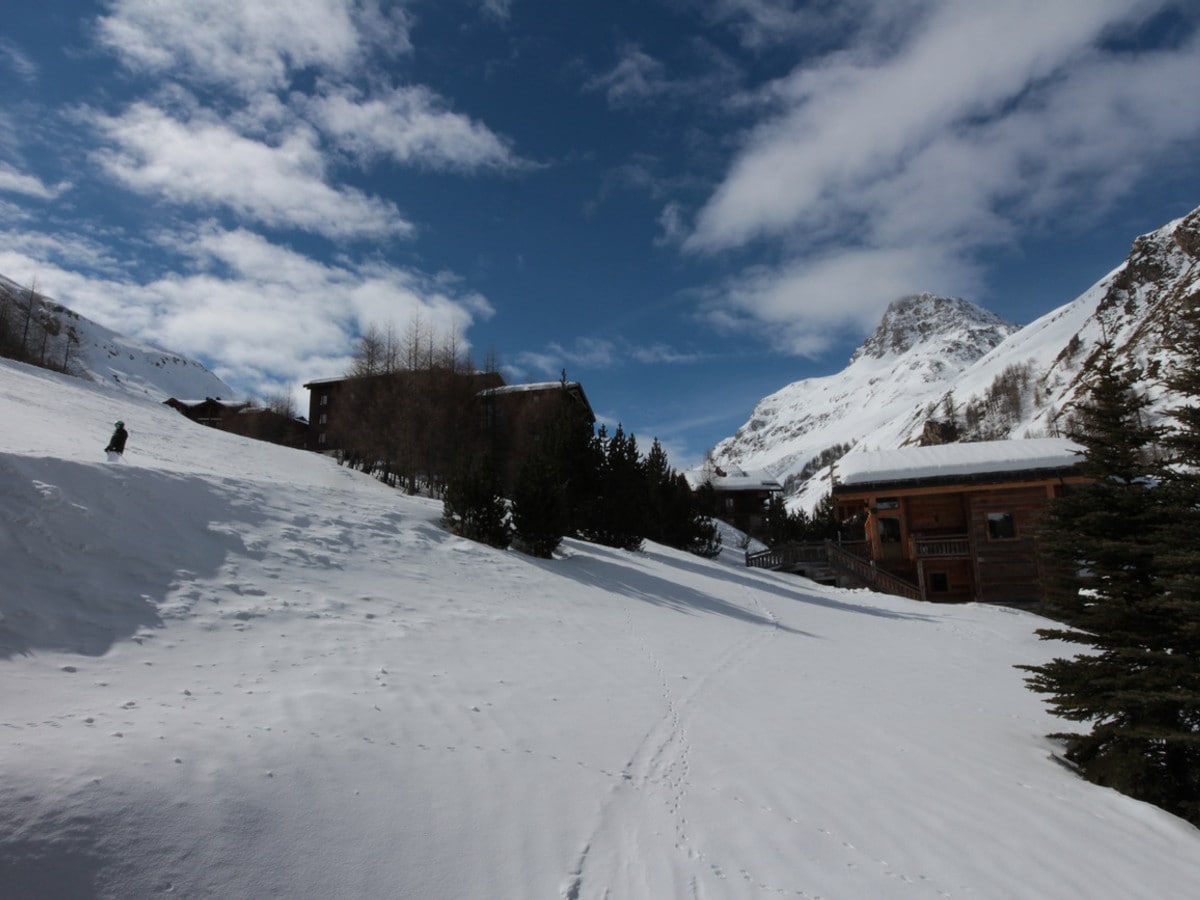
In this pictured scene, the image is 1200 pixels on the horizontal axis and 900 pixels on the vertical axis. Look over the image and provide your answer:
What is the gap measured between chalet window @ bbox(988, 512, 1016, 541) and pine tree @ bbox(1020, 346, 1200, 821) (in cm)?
2049

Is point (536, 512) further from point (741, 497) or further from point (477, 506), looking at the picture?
point (741, 497)

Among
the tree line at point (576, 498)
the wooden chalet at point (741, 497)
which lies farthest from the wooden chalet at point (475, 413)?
the wooden chalet at point (741, 497)

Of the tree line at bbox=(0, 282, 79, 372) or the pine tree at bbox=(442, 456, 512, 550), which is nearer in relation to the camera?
the pine tree at bbox=(442, 456, 512, 550)

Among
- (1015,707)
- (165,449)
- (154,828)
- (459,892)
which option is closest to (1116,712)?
(1015,707)

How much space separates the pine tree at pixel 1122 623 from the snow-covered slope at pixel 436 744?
2.30ft

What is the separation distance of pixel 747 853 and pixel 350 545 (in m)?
9.83

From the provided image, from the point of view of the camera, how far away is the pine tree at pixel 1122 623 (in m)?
6.79

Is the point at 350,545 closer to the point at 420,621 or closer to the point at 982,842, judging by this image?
the point at 420,621

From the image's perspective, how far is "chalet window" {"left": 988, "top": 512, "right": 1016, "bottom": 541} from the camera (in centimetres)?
2655

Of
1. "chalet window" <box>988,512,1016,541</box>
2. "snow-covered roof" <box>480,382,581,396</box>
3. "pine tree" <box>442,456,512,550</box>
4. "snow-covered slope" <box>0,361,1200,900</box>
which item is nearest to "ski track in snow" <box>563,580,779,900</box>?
"snow-covered slope" <box>0,361,1200,900</box>

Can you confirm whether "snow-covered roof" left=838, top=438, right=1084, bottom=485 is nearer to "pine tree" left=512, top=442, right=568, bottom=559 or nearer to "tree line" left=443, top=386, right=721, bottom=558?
"tree line" left=443, top=386, right=721, bottom=558

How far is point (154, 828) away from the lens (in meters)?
3.34

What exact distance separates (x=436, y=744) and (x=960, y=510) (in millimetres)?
29583

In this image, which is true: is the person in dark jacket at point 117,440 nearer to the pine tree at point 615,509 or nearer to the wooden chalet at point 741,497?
the pine tree at point 615,509
